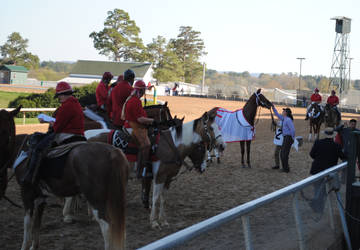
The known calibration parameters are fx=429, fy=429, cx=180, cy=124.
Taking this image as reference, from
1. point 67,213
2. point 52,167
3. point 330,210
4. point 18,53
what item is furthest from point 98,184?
point 18,53

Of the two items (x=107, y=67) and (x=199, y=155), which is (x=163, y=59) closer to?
(x=107, y=67)

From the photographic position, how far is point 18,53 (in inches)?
4409

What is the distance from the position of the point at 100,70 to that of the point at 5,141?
7781 cm

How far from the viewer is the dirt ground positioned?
13.4ft

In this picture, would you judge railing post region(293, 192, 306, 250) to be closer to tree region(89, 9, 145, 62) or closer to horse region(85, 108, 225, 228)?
horse region(85, 108, 225, 228)

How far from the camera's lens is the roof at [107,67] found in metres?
78.8

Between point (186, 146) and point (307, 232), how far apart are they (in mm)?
3347

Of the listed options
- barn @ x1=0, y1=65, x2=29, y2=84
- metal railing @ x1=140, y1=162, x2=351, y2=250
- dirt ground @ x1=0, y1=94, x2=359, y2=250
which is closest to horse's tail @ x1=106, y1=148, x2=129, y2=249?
dirt ground @ x1=0, y1=94, x2=359, y2=250

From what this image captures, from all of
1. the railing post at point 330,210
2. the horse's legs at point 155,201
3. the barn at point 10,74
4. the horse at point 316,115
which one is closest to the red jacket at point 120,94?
the horse's legs at point 155,201

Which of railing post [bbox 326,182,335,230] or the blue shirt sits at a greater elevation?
the blue shirt

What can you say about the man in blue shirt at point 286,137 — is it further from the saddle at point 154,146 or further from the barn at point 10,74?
the barn at point 10,74

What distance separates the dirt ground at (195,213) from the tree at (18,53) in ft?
344

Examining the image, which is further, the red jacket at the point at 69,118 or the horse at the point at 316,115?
the horse at the point at 316,115

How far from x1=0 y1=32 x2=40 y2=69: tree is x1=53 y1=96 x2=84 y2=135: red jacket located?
368ft
